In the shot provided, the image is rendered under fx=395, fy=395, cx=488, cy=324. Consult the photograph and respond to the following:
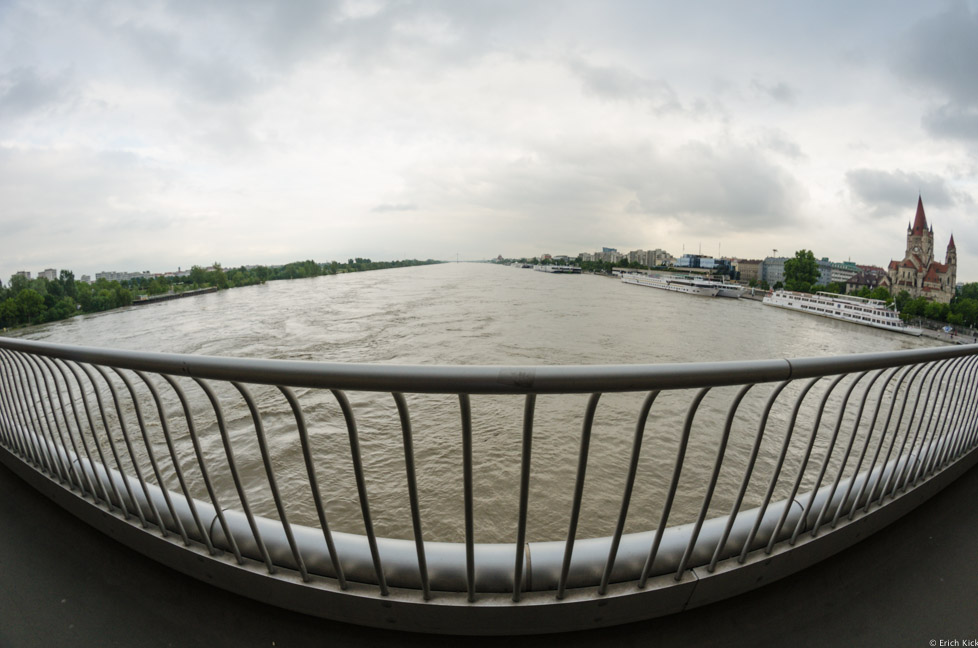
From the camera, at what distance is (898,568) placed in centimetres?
144

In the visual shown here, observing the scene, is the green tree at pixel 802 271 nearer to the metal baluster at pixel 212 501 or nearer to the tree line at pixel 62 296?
the metal baluster at pixel 212 501

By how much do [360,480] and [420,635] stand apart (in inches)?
20.9

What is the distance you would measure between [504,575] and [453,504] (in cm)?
184

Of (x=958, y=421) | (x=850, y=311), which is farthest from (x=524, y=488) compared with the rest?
(x=850, y=311)

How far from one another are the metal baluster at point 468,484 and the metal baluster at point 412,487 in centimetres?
11

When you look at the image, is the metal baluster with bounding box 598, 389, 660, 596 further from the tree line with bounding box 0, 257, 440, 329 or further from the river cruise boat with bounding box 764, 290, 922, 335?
the tree line with bounding box 0, 257, 440, 329

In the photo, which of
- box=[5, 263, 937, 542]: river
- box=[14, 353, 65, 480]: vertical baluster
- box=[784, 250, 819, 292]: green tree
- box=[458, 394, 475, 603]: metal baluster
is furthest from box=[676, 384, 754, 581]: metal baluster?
box=[784, 250, 819, 292]: green tree

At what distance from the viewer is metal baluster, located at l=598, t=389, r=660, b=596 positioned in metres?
0.94

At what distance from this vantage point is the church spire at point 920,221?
53562mm

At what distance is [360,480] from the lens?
1031 millimetres

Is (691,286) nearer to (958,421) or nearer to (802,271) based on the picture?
(802,271)

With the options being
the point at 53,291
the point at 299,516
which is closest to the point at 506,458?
the point at 299,516

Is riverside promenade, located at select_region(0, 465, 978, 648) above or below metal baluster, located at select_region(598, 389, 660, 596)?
below

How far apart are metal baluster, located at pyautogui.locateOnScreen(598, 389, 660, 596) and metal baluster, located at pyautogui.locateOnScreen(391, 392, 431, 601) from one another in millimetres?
501
